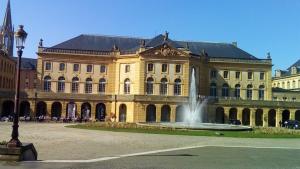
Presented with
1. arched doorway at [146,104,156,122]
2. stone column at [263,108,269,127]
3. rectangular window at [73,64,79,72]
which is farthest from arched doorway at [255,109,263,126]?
rectangular window at [73,64,79,72]

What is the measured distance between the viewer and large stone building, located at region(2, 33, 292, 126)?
67438 millimetres

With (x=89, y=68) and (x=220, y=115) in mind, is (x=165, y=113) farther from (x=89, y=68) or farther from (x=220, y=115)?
(x=89, y=68)

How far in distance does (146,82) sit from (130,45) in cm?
1158

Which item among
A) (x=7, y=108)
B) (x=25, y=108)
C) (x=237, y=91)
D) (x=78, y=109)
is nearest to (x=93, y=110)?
(x=78, y=109)

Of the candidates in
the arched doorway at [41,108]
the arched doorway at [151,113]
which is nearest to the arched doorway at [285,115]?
the arched doorway at [151,113]

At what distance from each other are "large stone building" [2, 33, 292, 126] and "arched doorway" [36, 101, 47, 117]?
6.8 inches

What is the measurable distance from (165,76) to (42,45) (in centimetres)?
2108

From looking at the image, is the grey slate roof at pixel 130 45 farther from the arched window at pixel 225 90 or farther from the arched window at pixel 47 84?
the arched window at pixel 47 84

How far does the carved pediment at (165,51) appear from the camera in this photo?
67.8m

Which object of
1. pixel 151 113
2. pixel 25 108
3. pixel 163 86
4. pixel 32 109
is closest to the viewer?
pixel 32 109

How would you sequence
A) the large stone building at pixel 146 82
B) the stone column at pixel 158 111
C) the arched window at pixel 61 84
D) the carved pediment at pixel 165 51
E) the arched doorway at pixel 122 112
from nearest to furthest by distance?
the stone column at pixel 158 111, the large stone building at pixel 146 82, the carved pediment at pixel 165 51, the arched doorway at pixel 122 112, the arched window at pixel 61 84

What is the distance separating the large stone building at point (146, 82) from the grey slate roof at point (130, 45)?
173 millimetres

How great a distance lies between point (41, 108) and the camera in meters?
69.4

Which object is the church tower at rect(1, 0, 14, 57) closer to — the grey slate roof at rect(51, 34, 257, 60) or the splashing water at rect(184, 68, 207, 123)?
the grey slate roof at rect(51, 34, 257, 60)
